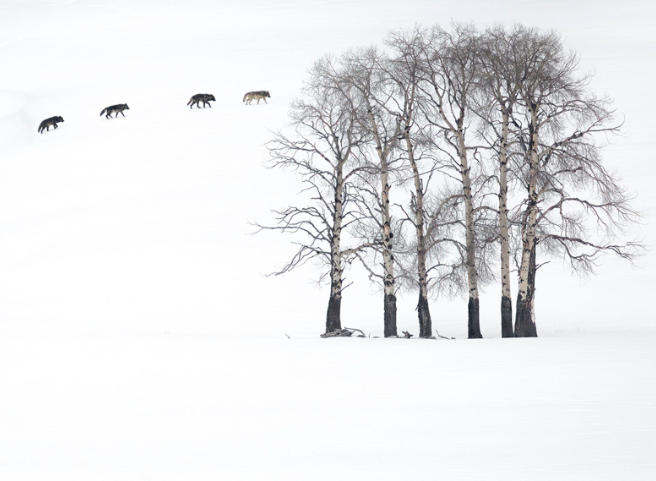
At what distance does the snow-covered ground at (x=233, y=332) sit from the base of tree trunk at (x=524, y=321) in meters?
1.31

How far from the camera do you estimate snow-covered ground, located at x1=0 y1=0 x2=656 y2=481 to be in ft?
37.9

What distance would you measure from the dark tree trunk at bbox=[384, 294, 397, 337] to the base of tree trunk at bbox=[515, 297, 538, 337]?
3.50 meters

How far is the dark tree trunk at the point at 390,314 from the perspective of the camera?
23.3 metres

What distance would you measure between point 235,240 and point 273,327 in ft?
38.0

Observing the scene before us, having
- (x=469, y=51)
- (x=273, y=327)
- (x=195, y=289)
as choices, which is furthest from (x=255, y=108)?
(x=469, y=51)

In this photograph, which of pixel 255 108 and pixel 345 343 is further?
pixel 255 108

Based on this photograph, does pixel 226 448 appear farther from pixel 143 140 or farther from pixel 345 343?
pixel 143 140

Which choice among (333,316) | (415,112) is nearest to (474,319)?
(333,316)

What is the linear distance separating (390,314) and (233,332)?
251 inches

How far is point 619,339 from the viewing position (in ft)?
66.0

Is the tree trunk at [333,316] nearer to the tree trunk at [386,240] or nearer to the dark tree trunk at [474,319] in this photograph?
the tree trunk at [386,240]

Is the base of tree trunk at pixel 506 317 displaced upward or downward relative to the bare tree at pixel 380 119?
downward

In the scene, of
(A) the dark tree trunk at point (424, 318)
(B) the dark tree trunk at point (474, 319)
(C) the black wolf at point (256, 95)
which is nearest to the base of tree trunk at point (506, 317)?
(B) the dark tree trunk at point (474, 319)

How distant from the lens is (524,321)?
22531mm
